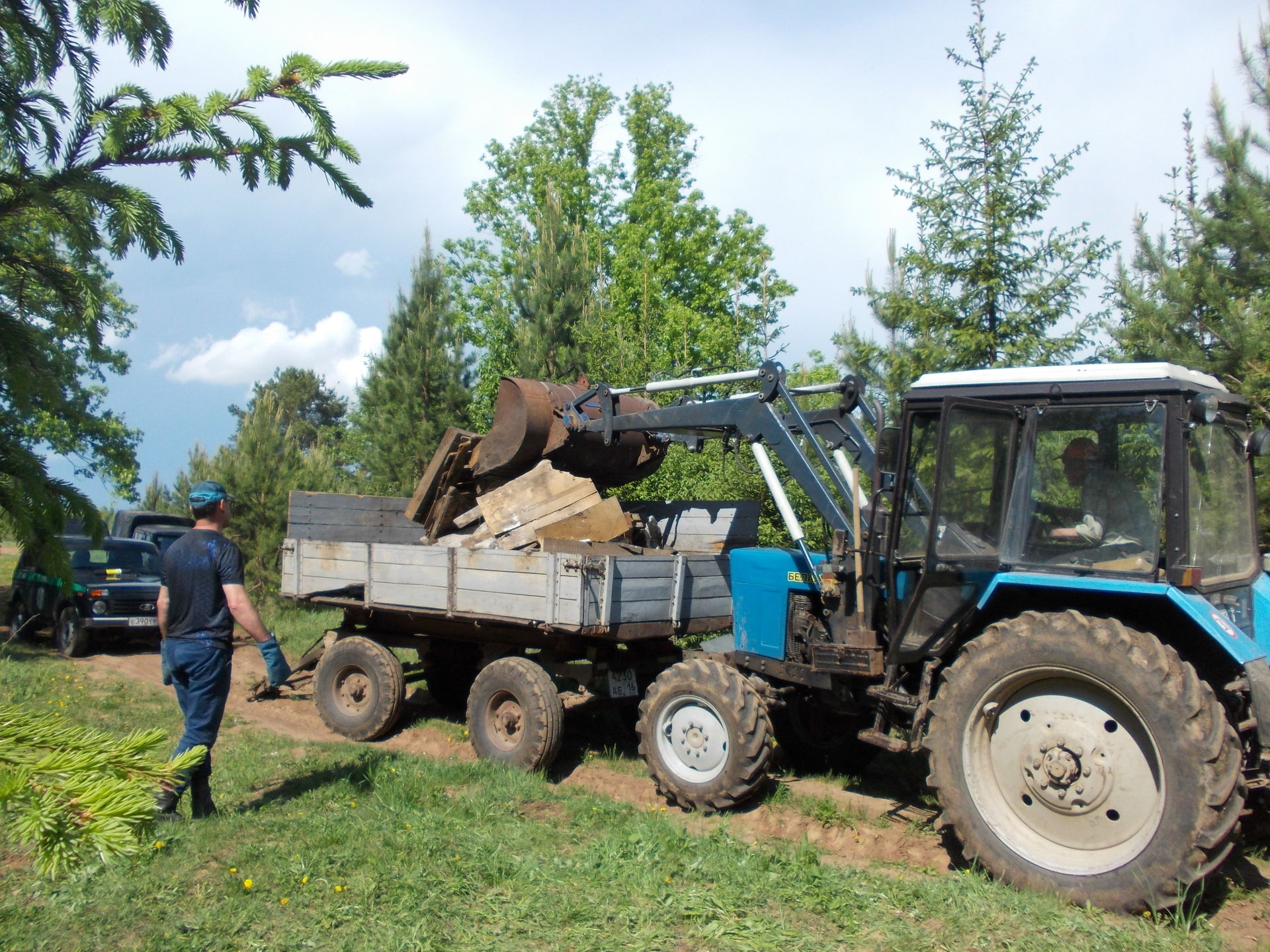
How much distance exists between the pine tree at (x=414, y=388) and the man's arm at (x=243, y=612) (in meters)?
10.6

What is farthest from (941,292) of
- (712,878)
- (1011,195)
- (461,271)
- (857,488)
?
(461,271)

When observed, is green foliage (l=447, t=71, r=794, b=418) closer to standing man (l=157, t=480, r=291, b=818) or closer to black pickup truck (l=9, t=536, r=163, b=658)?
black pickup truck (l=9, t=536, r=163, b=658)

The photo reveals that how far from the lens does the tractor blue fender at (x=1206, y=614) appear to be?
434 cm

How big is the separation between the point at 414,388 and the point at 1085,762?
13.4m

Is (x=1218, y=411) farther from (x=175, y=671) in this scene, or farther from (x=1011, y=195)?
(x=175, y=671)

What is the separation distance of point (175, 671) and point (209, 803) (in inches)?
31.0

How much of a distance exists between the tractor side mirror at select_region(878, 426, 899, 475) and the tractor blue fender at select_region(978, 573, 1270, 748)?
3.17 feet

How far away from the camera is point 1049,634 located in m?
4.70

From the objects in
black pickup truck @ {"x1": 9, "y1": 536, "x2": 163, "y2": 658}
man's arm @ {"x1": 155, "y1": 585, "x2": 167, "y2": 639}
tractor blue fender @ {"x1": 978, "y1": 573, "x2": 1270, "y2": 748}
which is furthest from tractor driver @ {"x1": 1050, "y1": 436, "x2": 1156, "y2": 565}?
black pickup truck @ {"x1": 9, "y1": 536, "x2": 163, "y2": 658}

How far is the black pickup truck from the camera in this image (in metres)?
13.1

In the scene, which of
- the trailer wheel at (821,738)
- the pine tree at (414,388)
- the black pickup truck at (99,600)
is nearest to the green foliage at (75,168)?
the trailer wheel at (821,738)

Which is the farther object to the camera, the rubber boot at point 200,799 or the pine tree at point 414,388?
the pine tree at point 414,388

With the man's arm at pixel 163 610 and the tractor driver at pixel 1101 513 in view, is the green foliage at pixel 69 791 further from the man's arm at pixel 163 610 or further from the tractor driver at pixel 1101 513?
the tractor driver at pixel 1101 513

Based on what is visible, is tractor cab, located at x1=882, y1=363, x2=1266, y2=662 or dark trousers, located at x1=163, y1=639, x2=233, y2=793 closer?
tractor cab, located at x1=882, y1=363, x2=1266, y2=662
